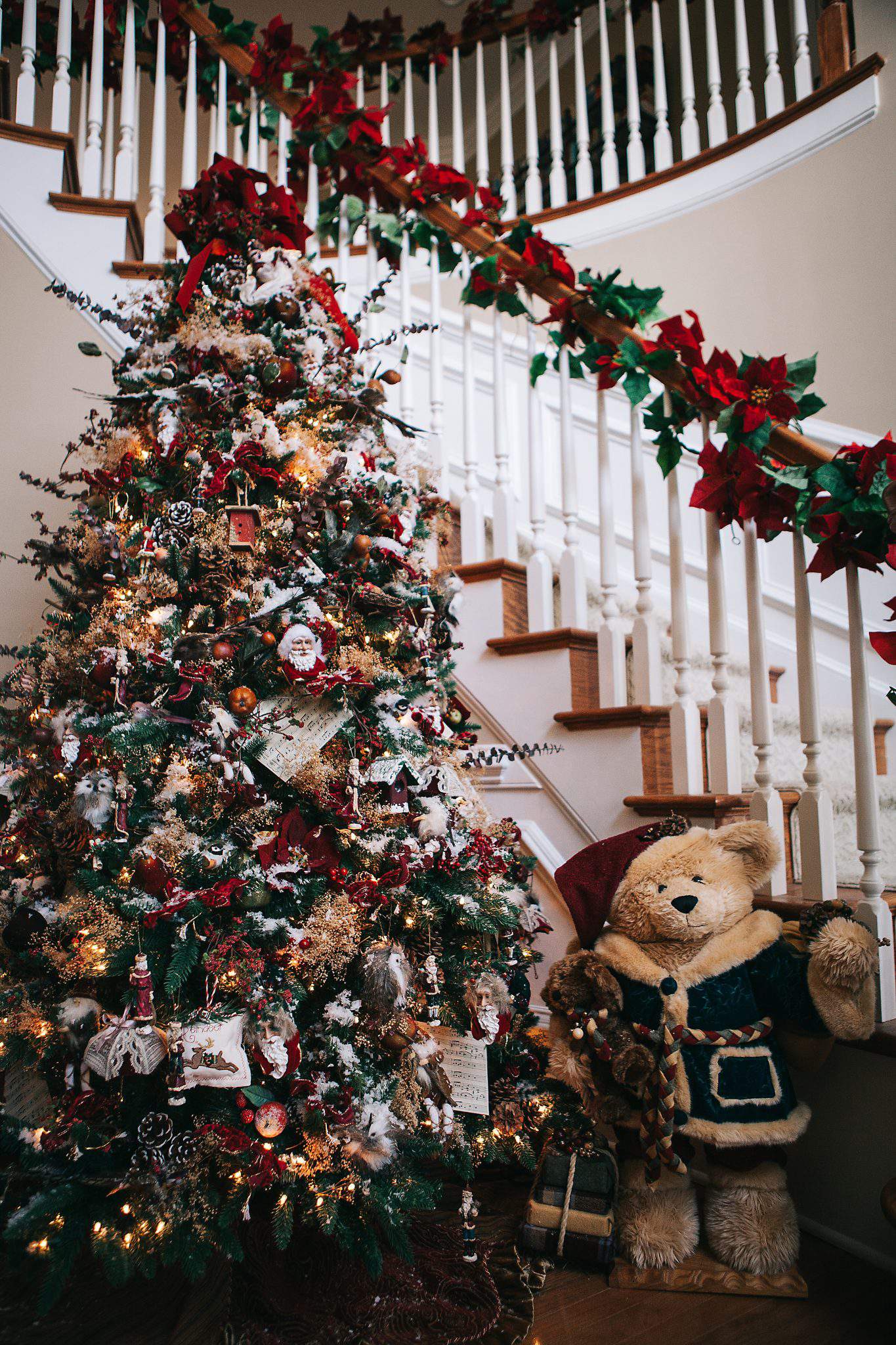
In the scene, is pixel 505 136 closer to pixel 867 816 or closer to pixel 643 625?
pixel 643 625

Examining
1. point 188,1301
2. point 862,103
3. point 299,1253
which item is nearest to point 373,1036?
point 299,1253

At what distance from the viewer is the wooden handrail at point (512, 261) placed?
1.45m

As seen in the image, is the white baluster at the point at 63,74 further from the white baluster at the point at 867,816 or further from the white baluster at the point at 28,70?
the white baluster at the point at 867,816

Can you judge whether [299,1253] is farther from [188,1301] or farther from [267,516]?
[267,516]

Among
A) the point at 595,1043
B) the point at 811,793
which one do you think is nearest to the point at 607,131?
the point at 811,793

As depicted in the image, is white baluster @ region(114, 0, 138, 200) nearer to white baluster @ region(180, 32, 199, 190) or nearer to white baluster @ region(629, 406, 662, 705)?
white baluster @ region(180, 32, 199, 190)

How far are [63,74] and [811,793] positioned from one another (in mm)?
2793

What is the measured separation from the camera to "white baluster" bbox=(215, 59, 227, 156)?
2.50 m

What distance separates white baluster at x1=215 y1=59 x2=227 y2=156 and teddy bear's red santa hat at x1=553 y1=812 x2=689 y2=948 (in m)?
2.36

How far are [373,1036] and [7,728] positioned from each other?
0.91m

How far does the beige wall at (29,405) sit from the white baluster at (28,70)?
14.1 inches

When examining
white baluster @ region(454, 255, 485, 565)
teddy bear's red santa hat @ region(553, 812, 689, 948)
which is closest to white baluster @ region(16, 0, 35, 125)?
white baluster @ region(454, 255, 485, 565)

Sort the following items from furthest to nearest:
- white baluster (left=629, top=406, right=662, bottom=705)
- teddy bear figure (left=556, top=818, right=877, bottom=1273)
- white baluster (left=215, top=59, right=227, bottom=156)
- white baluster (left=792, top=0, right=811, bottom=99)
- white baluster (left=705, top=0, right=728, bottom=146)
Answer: white baluster (left=705, top=0, right=728, bottom=146)
white baluster (left=792, top=0, right=811, bottom=99)
white baluster (left=215, top=59, right=227, bottom=156)
white baluster (left=629, top=406, right=662, bottom=705)
teddy bear figure (left=556, top=818, right=877, bottom=1273)

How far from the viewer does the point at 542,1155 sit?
1393 mm
